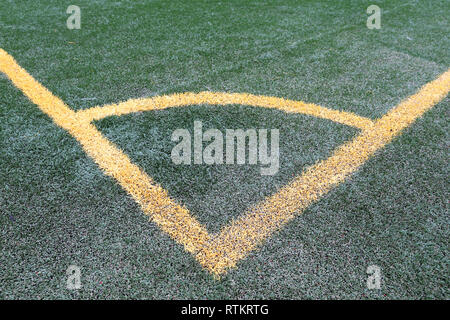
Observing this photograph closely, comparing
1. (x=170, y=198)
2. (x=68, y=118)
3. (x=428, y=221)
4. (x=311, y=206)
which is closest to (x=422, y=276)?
(x=428, y=221)

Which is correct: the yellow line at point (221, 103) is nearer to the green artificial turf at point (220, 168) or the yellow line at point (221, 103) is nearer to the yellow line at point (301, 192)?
the green artificial turf at point (220, 168)

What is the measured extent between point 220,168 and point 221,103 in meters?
0.71

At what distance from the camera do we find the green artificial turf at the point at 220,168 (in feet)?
5.00

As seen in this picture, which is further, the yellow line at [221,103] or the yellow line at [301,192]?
the yellow line at [221,103]

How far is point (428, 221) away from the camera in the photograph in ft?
5.76

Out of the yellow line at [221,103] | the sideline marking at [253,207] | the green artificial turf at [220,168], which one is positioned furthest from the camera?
the yellow line at [221,103]

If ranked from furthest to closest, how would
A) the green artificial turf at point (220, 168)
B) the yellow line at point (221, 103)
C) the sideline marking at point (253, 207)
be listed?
the yellow line at point (221, 103) → the sideline marking at point (253, 207) → the green artificial turf at point (220, 168)

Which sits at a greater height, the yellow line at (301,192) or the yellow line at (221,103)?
the yellow line at (221,103)

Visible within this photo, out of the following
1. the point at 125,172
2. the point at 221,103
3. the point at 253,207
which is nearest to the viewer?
the point at 253,207

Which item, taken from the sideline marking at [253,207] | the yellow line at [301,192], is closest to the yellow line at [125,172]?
the sideline marking at [253,207]

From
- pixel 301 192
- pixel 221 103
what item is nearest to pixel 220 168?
pixel 301 192

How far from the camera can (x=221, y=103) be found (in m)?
2.58

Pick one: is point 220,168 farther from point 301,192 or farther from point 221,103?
point 221,103
